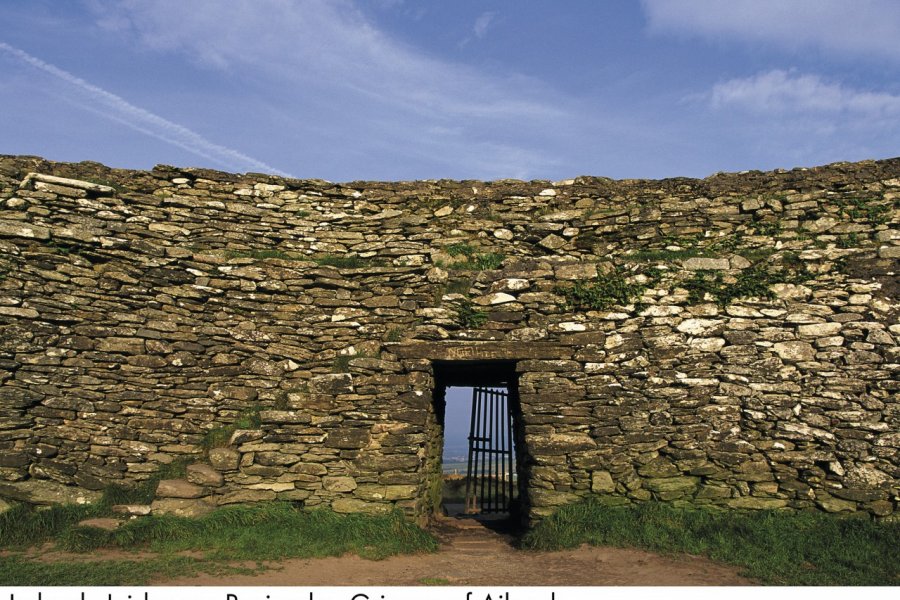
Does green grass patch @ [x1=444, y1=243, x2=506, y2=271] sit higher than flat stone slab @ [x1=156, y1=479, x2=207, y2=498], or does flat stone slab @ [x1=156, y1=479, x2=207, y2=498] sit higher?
green grass patch @ [x1=444, y1=243, x2=506, y2=271]

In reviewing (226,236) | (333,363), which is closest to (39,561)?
(333,363)

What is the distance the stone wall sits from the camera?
27.2 feet

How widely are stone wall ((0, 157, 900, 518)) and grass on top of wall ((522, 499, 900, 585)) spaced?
267 mm

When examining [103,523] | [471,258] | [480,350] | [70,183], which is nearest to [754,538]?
[480,350]

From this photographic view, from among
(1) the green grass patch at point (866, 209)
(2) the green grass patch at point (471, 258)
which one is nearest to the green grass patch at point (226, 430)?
(2) the green grass patch at point (471, 258)

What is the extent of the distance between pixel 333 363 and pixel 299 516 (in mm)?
2314

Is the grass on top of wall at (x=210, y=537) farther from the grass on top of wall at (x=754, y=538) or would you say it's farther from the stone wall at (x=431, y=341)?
the grass on top of wall at (x=754, y=538)

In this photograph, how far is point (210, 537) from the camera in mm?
7473

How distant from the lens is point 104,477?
8219mm

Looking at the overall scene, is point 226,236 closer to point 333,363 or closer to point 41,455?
point 333,363

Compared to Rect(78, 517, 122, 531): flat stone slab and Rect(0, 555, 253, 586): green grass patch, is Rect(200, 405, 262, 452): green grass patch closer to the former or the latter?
Rect(78, 517, 122, 531): flat stone slab

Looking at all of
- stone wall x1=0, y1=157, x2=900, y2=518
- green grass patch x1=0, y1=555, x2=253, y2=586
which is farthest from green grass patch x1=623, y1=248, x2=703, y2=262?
green grass patch x1=0, y1=555, x2=253, y2=586

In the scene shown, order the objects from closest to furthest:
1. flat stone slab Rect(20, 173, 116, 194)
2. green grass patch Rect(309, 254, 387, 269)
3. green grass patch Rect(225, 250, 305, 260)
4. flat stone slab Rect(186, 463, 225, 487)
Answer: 1. flat stone slab Rect(186, 463, 225, 487)
2. flat stone slab Rect(20, 173, 116, 194)
3. green grass patch Rect(225, 250, 305, 260)
4. green grass patch Rect(309, 254, 387, 269)

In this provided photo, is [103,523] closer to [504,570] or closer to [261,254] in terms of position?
[261,254]
